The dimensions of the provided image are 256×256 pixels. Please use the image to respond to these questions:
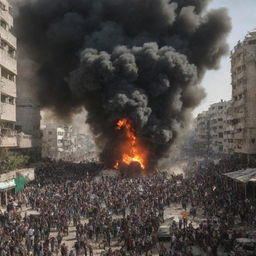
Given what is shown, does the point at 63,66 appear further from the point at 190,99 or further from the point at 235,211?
the point at 235,211

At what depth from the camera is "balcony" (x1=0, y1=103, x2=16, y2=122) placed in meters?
41.3

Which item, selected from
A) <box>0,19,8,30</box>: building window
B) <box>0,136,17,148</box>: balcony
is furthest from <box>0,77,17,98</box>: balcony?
<box>0,19,8,30</box>: building window

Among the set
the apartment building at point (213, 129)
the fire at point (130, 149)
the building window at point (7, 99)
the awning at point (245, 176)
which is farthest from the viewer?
the apartment building at point (213, 129)

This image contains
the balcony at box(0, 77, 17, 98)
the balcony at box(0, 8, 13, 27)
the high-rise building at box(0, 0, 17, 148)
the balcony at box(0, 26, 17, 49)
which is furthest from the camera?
the balcony at box(0, 8, 13, 27)

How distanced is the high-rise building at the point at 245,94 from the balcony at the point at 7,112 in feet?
102

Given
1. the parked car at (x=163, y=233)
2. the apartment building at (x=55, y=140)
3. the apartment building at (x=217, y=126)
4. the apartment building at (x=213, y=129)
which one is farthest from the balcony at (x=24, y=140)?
the apartment building at (x=217, y=126)

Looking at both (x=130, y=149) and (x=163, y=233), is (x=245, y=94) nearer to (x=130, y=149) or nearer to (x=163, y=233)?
(x=130, y=149)

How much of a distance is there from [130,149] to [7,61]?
64.6ft

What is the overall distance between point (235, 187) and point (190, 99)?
26865mm

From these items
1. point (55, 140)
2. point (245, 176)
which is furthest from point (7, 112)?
point (55, 140)

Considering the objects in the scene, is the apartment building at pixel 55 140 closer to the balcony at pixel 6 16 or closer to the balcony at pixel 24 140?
the balcony at pixel 24 140

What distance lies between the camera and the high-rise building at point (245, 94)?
5575 centimetres

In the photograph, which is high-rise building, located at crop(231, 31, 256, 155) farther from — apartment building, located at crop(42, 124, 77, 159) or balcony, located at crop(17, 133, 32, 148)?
apartment building, located at crop(42, 124, 77, 159)

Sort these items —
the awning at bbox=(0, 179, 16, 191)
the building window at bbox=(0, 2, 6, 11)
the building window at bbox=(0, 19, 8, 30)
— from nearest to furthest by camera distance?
the awning at bbox=(0, 179, 16, 191) → the building window at bbox=(0, 19, 8, 30) → the building window at bbox=(0, 2, 6, 11)
